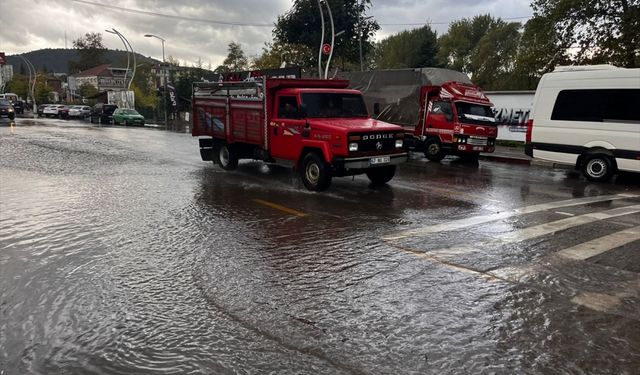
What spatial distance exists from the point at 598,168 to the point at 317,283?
10.4 m

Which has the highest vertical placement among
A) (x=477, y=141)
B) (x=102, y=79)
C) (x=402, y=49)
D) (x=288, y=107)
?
(x=402, y=49)

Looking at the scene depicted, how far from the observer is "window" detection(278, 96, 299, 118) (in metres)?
10.9

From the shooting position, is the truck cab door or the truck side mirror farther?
the truck cab door

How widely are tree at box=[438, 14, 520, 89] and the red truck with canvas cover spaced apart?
36.7m

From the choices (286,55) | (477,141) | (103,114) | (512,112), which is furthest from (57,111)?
(477,141)

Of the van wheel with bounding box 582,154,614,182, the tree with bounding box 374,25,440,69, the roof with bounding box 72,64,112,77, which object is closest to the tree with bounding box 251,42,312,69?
the tree with bounding box 374,25,440,69

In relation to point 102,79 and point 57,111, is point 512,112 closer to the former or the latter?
point 57,111

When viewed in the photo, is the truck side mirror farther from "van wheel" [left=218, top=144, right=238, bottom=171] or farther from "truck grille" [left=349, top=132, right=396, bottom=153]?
"van wheel" [left=218, top=144, right=238, bottom=171]

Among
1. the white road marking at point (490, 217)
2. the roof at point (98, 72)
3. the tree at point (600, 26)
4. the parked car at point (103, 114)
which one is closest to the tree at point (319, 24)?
the tree at point (600, 26)

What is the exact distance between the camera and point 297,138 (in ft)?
35.4

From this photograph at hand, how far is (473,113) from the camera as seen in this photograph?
16.2m

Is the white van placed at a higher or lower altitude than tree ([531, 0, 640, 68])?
lower

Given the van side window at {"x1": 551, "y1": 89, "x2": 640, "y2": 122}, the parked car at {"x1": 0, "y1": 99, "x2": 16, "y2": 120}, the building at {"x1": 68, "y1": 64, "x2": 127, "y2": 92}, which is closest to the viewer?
the van side window at {"x1": 551, "y1": 89, "x2": 640, "y2": 122}

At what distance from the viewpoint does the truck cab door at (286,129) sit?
10.8m
